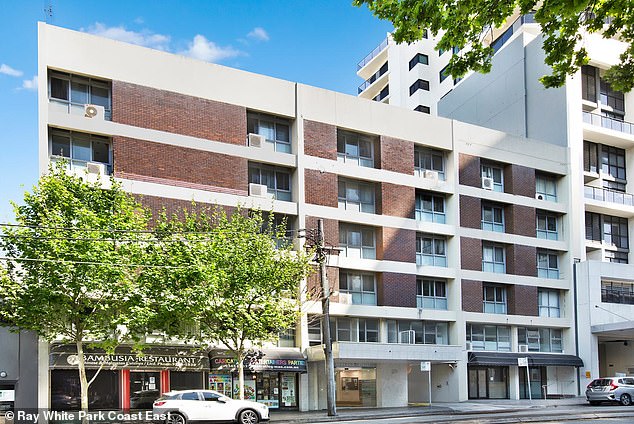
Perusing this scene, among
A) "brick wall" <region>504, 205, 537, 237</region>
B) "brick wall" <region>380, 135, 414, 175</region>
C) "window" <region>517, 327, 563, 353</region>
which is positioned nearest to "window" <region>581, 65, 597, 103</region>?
"brick wall" <region>504, 205, 537, 237</region>

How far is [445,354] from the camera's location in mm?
35938

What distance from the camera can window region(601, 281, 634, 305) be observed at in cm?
4447

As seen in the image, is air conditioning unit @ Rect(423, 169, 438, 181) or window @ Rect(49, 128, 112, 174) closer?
window @ Rect(49, 128, 112, 174)

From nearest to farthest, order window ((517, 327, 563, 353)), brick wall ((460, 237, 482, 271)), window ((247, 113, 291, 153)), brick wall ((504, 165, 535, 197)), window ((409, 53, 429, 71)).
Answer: window ((247, 113, 291, 153)) → brick wall ((460, 237, 482, 271)) → window ((517, 327, 563, 353)) → brick wall ((504, 165, 535, 197)) → window ((409, 53, 429, 71))

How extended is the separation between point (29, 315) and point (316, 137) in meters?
17.1

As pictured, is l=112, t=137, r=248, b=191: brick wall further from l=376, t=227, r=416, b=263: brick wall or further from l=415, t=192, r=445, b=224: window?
l=415, t=192, r=445, b=224: window

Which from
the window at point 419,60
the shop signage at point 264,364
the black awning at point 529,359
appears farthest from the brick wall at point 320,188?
the window at point 419,60

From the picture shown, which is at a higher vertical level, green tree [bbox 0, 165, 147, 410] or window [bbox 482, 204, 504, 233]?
window [bbox 482, 204, 504, 233]

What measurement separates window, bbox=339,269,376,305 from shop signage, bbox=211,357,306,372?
5.23 m

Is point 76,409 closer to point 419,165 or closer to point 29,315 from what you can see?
point 29,315

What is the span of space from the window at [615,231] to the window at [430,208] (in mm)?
14467

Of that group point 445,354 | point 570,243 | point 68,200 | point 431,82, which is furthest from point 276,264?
A: point 431,82

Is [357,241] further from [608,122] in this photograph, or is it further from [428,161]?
[608,122]

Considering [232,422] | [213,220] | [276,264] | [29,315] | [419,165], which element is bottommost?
[232,422]
